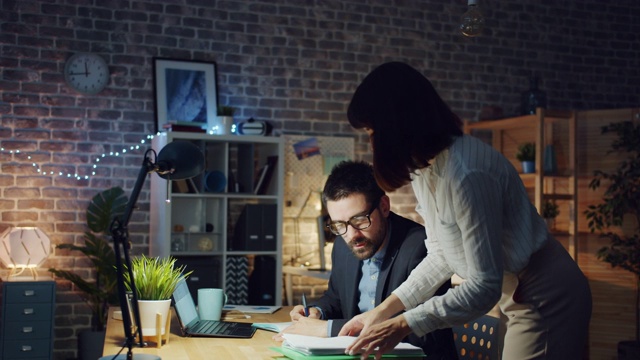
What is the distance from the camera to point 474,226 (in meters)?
1.85

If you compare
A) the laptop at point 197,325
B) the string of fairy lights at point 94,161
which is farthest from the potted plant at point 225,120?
the laptop at point 197,325

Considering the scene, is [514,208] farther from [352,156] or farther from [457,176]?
[352,156]

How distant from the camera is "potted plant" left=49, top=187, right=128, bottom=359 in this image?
5.20 meters

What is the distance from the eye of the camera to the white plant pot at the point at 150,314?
8.11 feet

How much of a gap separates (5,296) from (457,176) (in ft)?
13.1

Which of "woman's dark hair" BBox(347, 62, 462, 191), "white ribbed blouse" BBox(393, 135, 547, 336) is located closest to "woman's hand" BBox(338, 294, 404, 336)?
"white ribbed blouse" BBox(393, 135, 547, 336)

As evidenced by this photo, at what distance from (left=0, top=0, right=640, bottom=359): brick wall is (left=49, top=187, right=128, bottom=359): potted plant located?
15 cm

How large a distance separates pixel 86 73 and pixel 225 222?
1.43 metres

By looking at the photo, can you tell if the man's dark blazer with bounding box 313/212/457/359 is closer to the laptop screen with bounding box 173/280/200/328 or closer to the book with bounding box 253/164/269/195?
the laptop screen with bounding box 173/280/200/328

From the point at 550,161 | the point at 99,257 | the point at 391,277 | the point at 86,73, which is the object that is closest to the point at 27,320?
the point at 99,257

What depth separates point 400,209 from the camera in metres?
6.42

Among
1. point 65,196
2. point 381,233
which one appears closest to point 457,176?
point 381,233

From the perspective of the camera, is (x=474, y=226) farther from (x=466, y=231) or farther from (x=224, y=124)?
(x=224, y=124)

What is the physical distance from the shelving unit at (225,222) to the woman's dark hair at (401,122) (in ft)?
11.6
